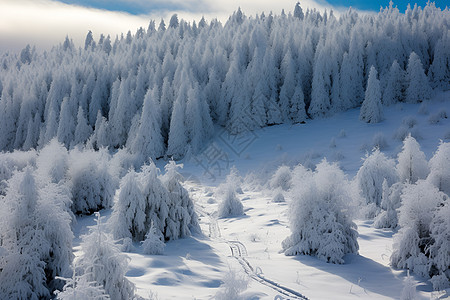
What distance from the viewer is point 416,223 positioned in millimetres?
8992

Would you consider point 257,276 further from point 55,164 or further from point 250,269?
point 55,164

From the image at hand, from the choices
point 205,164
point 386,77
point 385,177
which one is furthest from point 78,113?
point 385,177

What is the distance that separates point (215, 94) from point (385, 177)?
122 feet

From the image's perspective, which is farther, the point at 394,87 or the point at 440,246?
the point at 394,87

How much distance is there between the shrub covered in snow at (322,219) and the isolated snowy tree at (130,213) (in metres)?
4.62

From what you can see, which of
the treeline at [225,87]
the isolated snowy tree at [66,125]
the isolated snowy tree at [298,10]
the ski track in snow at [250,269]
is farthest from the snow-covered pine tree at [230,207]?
the isolated snowy tree at [298,10]

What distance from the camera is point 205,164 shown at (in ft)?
125

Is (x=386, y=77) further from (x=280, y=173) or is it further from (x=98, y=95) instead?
(x=98, y=95)

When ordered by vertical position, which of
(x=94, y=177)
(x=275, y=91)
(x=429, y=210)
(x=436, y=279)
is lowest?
(x=94, y=177)

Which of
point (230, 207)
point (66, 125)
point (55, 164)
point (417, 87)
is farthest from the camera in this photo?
point (66, 125)

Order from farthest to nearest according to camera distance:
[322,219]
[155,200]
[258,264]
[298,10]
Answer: [298,10] < [155,200] < [322,219] < [258,264]

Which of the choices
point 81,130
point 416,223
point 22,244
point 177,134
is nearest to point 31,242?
point 22,244

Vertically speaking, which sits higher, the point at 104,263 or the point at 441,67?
the point at 441,67

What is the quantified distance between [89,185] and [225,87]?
33031 mm
